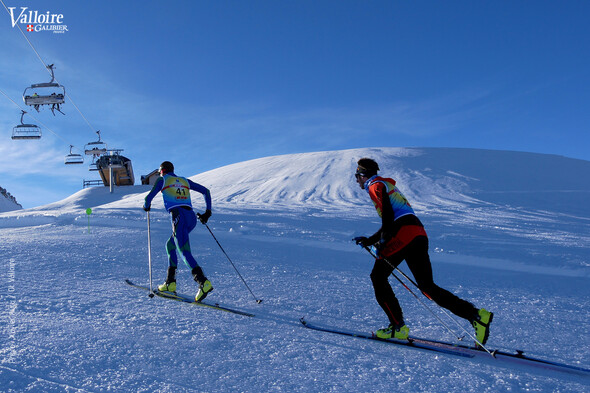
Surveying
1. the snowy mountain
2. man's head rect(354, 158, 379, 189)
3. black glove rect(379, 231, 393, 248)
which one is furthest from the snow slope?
the snowy mountain

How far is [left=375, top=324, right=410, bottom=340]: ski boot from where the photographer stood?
3102mm

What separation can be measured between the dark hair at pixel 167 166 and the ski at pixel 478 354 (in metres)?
2.89

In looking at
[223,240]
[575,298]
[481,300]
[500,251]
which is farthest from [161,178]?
[500,251]

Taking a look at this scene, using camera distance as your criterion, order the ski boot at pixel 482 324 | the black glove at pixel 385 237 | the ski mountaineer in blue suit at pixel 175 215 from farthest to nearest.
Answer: the ski mountaineer in blue suit at pixel 175 215
the black glove at pixel 385 237
the ski boot at pixel 482 324

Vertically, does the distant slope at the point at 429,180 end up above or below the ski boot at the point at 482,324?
above

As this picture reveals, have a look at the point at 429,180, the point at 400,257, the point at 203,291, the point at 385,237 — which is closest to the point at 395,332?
the point at 400,257

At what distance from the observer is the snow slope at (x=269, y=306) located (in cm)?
244

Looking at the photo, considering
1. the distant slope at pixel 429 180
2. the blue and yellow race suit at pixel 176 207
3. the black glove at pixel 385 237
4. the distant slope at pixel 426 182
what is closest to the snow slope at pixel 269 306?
the blue and yellow race suit at pixel 176 207

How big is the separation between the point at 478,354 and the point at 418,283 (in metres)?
0.69

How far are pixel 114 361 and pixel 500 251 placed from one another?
708 centimetres

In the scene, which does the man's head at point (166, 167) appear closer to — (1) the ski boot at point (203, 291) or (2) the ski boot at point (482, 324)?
(1) the ski boot at point (203, 291)

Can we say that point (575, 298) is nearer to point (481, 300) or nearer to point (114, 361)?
point (481, 300)

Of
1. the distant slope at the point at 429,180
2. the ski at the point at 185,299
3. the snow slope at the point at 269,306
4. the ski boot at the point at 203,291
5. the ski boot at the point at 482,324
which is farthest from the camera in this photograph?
the distant slope at the point at 429,180

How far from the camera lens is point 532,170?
2164 centimetres
